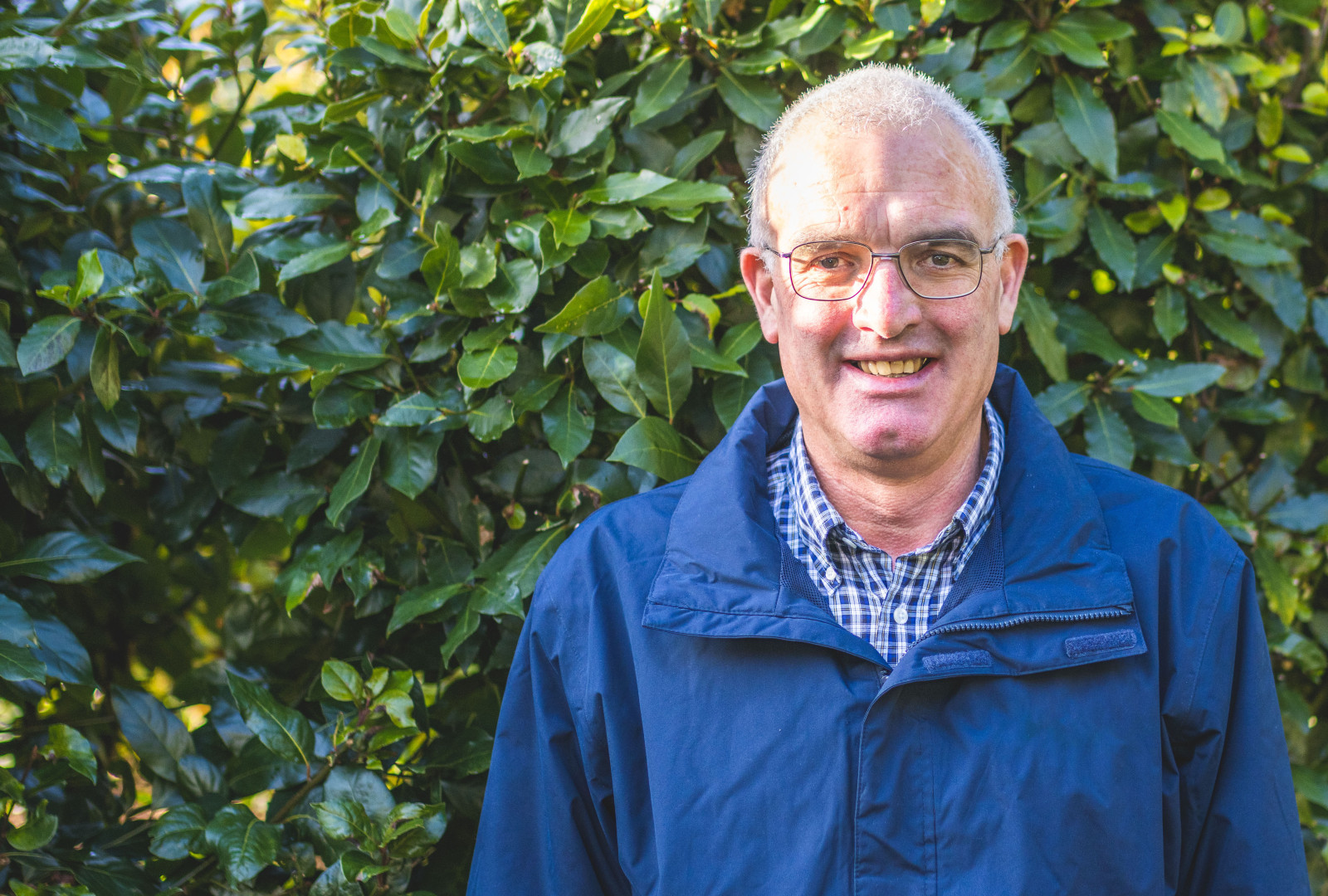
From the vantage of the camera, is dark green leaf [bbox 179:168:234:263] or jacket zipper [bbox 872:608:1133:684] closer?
jacket zipper [bbox 872:608:1133:684]

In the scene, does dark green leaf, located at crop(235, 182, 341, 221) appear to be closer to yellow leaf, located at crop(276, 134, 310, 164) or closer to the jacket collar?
yellow leaf, located at crop(276, 134, 310, 164)

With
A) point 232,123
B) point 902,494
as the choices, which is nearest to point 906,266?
point 902,494

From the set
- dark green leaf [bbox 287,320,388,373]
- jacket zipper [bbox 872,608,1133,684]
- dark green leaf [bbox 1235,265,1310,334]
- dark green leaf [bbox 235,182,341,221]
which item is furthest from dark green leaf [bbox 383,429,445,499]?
dark green leaf [bbox 1235,265,1310,334]

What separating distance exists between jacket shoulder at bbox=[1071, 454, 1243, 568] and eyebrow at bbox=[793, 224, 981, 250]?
1.47 ft

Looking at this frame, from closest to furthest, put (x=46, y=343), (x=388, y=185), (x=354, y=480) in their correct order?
(x=46, y=343), (x=354, y=480), (x=388, y=185)

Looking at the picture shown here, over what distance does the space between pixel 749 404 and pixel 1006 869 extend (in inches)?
34.4

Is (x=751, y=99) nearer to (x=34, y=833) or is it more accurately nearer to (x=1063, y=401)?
(x=1063, y=401)

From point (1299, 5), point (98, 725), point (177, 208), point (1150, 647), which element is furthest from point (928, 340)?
point (98, 725)

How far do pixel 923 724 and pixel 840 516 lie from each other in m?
0.39

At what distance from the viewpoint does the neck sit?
5.36 feet

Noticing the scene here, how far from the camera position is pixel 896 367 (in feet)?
5.14

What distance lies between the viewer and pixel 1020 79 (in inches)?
85.0

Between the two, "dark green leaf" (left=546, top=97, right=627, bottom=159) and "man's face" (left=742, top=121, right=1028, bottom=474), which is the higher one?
"dark green leaf" (left=546, top=97, right=627, bottom=159)

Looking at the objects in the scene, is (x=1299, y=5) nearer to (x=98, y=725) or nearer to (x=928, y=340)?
(x=928, y=340)
